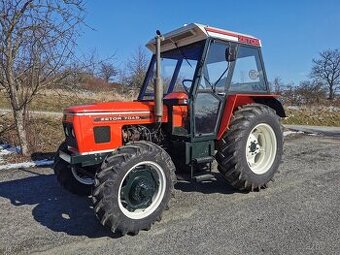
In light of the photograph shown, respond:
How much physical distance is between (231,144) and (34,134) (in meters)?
5.73

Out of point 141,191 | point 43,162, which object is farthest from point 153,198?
point 43,162

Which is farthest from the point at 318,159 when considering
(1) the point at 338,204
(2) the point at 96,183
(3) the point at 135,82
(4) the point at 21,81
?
(3) the point at 135,82

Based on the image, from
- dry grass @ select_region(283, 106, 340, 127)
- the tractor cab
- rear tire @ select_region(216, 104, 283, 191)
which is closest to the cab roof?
the tractor cab

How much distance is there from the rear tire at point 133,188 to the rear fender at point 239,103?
51.3 inches

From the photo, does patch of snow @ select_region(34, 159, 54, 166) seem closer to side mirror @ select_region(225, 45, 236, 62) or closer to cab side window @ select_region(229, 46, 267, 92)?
cab side window @ select_region(229, 46, 267, 92)

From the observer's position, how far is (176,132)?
4910 millimetres

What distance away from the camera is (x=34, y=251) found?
3.58 meters

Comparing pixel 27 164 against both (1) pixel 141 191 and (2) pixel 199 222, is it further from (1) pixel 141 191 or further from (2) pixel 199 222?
(2) pixel 199 222

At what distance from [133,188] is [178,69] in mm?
A: 2120

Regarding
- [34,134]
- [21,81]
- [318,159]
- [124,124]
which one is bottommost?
[318,159]

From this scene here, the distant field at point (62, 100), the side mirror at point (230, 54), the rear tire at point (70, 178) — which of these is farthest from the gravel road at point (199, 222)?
the distant field at point (62, 100)

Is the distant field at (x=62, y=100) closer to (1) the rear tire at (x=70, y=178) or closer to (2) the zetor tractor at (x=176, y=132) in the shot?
(1) the rear tire at (x=70, y=178)

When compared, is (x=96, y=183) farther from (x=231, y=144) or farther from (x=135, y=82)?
(x=135, y=82)

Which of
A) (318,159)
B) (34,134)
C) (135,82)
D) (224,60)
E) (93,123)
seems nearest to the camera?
(93,123)
